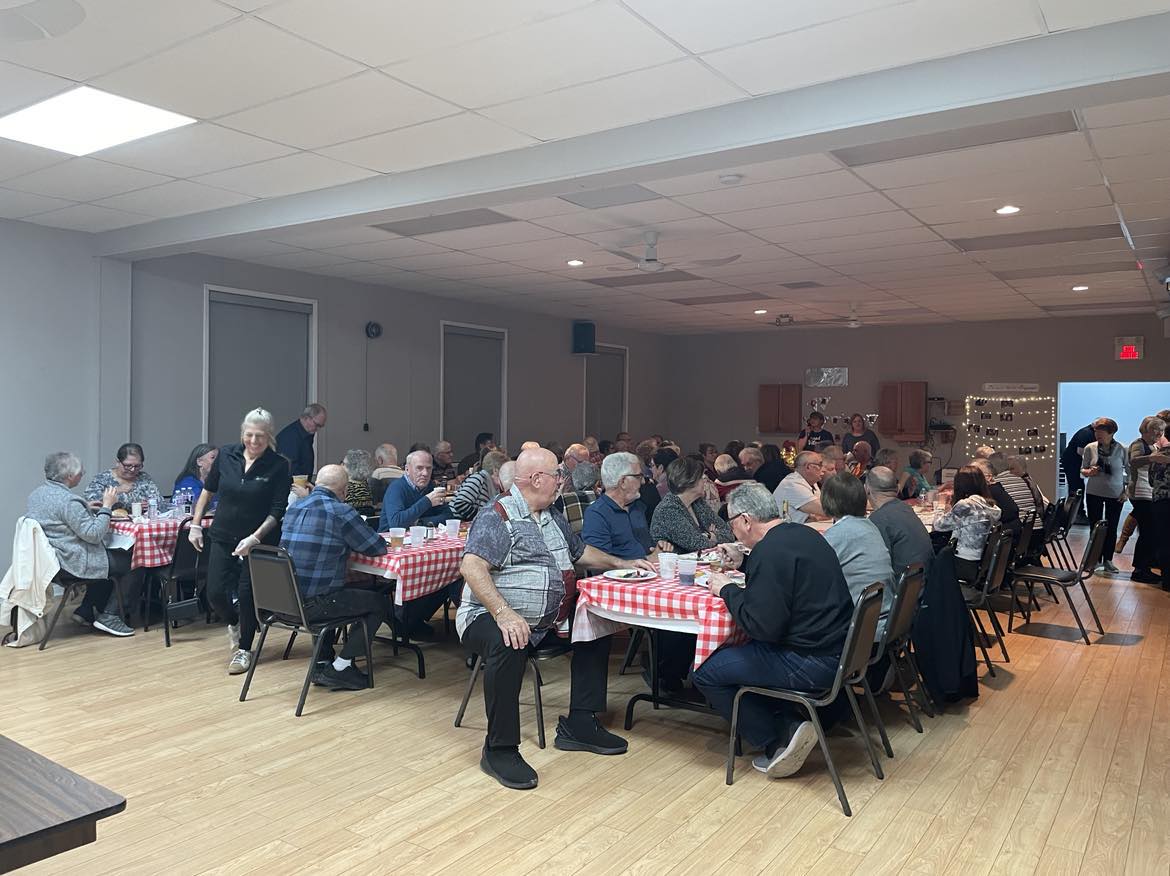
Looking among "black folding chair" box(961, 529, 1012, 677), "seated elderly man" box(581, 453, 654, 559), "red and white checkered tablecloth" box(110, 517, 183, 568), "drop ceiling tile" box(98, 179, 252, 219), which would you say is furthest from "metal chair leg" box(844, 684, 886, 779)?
"drop ceiling tile" box(98, 179, 252, 219)

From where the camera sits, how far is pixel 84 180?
546cm

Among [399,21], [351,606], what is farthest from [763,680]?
[399,21]

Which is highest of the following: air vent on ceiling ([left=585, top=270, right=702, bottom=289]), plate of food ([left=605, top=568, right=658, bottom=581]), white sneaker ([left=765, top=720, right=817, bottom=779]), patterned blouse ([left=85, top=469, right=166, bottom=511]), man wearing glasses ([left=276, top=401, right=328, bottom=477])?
air vent on ceiling ([left=585, top=270, right=702, bottom=289])

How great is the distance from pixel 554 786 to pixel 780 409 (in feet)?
35.4

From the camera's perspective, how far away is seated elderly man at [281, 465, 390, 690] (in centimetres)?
450

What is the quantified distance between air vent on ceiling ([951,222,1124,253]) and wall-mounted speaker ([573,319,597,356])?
232 inches

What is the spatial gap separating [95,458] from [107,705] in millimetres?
3327

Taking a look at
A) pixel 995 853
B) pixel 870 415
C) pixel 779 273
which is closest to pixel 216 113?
pixel 995 853

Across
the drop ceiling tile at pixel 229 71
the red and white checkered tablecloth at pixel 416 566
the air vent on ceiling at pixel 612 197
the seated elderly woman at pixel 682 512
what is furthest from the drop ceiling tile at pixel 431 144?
the red and white checkered tablecloth at pixel 416 566

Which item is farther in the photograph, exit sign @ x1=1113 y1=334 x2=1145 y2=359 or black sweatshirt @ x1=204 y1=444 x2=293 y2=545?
exit sign @ x1=1113 y1=334 x2=1145 y2=359

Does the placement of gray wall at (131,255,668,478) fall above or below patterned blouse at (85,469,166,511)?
above

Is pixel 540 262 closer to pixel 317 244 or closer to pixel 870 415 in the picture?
pixel 317 244

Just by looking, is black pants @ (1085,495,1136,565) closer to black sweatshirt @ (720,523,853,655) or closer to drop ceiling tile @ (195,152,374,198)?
black sweatshirt @ (720,523,853,655)

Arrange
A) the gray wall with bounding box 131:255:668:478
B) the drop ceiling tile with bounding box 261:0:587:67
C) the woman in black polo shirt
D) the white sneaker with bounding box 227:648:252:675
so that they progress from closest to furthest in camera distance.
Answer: the drop ceiling tile with bounding box 261:0:587:67
the white sneaker with bounding box 227:648:252:675
the woman in black polo shirt
the gray wall with bounding box 131:255:668:478
